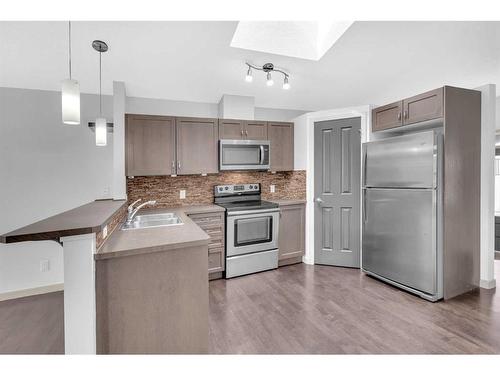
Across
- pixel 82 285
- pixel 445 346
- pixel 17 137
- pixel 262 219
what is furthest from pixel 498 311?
pixel 17 137

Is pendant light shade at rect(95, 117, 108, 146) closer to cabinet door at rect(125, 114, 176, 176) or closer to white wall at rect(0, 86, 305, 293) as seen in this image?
cabinet door at rect(125, 114, 176, 176)

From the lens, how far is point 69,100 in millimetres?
1408

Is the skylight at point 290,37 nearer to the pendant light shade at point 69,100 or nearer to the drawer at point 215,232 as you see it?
the pendant light shade at point 69,100

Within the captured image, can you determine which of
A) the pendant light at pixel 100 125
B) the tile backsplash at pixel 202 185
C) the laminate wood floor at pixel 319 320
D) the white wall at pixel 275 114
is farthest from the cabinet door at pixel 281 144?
the pendant light at pixel 100 125

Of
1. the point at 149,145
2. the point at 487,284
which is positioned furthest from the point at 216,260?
the point at 487,284

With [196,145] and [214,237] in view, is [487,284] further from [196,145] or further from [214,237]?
[196,145]

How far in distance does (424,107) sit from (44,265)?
4.70 meters

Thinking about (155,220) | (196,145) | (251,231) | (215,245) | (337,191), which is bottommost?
(215,245)

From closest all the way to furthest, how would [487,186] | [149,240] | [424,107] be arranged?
1. [149,240]
2. [424,107]
3. [487,186]

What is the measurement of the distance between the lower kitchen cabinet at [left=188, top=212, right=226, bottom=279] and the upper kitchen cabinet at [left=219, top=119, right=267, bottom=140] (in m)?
1.12

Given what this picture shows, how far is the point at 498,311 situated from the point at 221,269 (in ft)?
9.12

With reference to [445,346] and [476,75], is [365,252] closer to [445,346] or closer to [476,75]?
[445,346]

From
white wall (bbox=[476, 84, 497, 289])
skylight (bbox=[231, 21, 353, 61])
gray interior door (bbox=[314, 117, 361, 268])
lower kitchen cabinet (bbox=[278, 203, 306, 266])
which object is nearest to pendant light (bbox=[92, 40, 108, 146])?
skylight (bbox=[231, 21, 353, 61])

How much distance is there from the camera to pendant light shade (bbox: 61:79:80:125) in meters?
1.40
